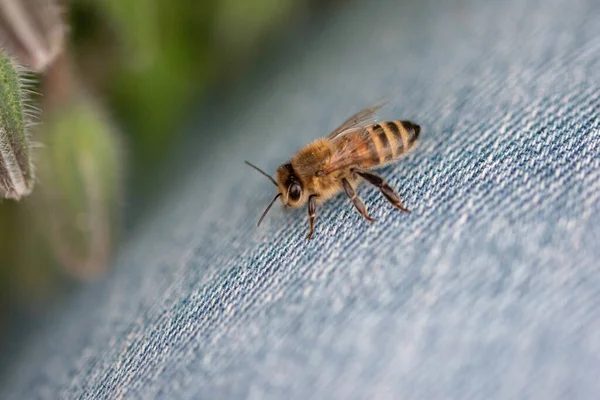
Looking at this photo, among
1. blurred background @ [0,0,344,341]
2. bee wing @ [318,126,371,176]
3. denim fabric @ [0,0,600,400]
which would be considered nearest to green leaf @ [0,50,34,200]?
blurred background @ [0,0,344,341]

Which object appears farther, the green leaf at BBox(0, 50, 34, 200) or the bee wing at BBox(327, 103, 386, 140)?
the bee wing at BBox(327, 103, 386, 140)

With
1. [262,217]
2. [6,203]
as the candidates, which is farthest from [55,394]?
[6,203]

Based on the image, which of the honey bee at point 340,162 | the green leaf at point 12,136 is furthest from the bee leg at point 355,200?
the green leaf at point 12,136

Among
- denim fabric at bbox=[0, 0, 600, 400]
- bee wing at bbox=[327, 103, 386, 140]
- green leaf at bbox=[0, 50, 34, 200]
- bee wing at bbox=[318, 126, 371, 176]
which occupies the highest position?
green leaf at bbox=[0, 50, 34, 200]

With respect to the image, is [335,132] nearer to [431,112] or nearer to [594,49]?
[431,112]

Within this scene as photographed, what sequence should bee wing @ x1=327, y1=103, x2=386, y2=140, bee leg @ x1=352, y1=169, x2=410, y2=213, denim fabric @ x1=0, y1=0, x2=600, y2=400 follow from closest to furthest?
denim fabric @ x1=0, y1=0, x2=600, y2=400, bee leg @ x1=352, y1=169, x2=410, y2=213, bee wing @ x1=327, y1=103, x2=386, y2=140

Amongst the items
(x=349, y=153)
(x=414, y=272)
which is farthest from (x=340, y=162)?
(x=414, y=272)

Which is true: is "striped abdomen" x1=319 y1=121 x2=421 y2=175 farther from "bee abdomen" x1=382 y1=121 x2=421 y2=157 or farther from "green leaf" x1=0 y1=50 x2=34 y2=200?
"green leaf" x1=0 y1=50 x2=34 y2=200

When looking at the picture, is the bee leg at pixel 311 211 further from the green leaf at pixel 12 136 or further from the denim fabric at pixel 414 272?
the green leaf at pixel 12 136
